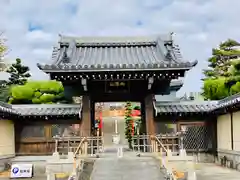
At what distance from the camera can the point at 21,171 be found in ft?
47.3

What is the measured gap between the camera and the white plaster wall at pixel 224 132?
16422 millimetres

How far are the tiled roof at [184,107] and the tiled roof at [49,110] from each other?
372 cm

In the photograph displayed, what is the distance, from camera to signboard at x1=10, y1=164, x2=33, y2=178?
14383 mm

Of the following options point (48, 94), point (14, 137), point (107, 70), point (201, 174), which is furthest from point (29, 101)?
point (201, 174)

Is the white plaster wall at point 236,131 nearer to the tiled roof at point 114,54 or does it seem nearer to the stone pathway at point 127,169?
the tiled roof at point 114,54

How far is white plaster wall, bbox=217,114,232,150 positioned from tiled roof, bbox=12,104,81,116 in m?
6.49

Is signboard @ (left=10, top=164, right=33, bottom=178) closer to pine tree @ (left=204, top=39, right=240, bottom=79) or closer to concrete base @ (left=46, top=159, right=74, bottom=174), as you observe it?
concrete base @ (left=46, top=159, right=74, bottom=174)

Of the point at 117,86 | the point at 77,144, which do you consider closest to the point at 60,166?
the point at 77,144

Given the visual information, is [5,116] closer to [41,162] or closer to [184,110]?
[41,162]

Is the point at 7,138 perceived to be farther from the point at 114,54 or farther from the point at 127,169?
the point at 127,169

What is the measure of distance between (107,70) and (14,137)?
5796mm

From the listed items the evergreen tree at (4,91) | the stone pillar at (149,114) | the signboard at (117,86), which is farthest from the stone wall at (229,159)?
the evergreen tree at (4,91)

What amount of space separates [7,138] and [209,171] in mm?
8624

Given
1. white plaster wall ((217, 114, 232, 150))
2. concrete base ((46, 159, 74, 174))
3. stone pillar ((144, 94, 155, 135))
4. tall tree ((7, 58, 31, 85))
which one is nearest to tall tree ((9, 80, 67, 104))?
tall tree ((7, 58, 31, 85))
